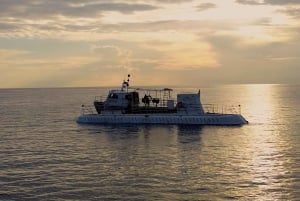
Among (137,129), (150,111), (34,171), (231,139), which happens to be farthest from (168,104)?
(34,171)

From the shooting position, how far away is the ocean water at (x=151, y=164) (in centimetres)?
3759

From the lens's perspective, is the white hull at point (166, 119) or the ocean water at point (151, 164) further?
the white hull at point (166, 119)

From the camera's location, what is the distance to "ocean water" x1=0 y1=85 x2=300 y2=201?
37.6m

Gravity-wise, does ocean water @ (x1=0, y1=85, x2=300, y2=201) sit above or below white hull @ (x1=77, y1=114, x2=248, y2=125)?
below

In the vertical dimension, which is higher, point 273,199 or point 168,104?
point 168,104

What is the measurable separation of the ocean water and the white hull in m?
4.94

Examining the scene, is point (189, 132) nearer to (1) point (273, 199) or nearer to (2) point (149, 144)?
(2) point (149, 144)

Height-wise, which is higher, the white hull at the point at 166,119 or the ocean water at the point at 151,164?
the white hull at the point at 166,119

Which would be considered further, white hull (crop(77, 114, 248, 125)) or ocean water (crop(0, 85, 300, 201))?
white hull (crop(77, 114, 248, 125))

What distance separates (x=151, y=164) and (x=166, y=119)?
3877 cm

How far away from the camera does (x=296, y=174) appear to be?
142 feet

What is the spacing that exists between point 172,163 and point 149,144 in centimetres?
1475

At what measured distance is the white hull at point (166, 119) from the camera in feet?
279

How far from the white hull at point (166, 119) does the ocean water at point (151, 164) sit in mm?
4936
